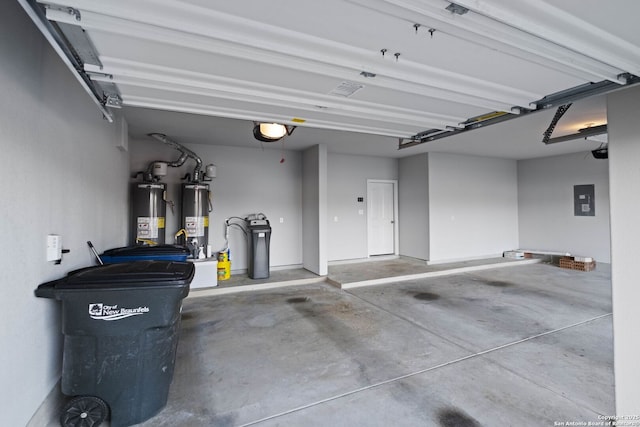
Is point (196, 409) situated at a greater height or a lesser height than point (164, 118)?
lesser

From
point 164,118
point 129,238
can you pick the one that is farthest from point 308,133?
point 129,238

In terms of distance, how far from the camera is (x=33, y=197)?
5.65 ft

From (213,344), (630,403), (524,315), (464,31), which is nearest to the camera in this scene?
(464,31)

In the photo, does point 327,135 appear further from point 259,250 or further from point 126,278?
point 126,278

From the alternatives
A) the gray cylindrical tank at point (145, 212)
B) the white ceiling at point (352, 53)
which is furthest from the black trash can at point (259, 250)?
the white ceiling at point (352, 53)

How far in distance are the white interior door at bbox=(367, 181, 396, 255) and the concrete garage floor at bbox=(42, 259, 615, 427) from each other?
7.81 feet

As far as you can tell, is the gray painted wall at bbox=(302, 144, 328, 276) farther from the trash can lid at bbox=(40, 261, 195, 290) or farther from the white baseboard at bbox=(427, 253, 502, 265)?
the trash can lid at bbox=(40, 261, 195, 290)

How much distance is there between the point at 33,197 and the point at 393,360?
288 cm

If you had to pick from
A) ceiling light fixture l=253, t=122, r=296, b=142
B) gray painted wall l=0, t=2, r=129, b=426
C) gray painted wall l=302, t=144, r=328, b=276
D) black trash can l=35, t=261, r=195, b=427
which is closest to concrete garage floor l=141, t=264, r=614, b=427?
black trash can l=35, t=261, r=195, b=427

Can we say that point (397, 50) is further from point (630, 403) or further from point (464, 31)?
point (630, 403)

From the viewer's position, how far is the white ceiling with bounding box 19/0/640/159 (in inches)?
45.8

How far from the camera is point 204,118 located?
3.95 m

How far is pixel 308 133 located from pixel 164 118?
→ 81.7 inches

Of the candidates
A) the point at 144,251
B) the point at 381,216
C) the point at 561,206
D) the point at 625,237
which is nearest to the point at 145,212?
the point at 144,251
